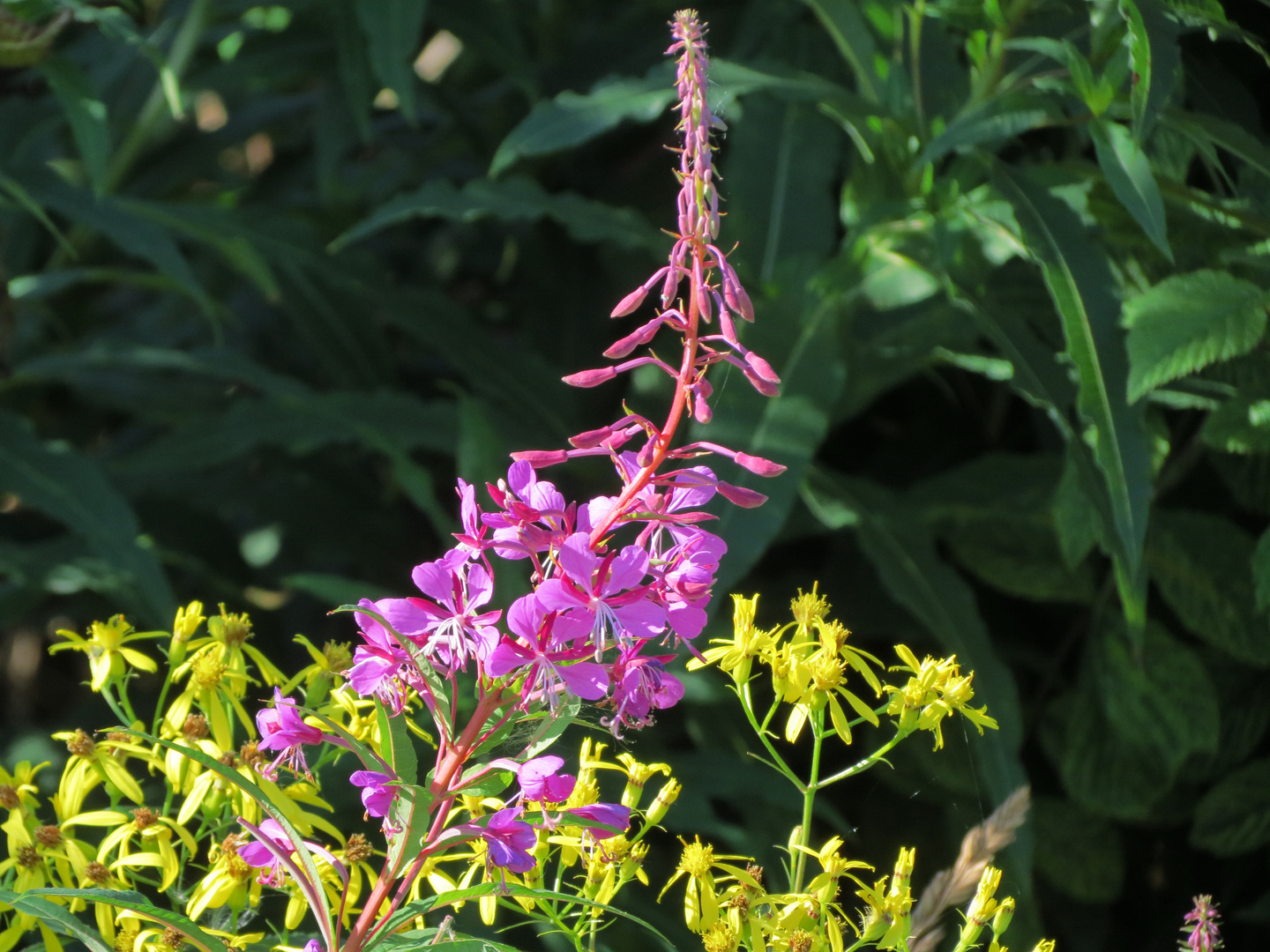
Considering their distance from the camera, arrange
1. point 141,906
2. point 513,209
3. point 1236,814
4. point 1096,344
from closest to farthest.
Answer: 1. point 141,906
2. point 1096,344
3. point 1236,814
4. point 513,209

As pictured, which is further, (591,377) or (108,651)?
(108,651)

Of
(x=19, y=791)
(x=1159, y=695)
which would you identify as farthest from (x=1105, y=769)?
(x=19, y=791)

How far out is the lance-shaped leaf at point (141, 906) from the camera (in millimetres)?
333

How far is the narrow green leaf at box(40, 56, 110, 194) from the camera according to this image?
3.22ft

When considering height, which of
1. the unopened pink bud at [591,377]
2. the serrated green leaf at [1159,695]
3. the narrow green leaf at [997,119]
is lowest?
the serrated green leaf at [1159,695]

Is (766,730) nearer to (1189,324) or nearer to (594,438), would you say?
(594,438)

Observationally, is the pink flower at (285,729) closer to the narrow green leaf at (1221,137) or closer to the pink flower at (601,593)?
the pink flower at (601,593)

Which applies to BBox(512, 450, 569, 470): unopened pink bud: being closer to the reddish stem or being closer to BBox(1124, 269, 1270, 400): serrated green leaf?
the reddish stem

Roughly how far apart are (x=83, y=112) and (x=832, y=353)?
68 cm

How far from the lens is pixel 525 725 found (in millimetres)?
410

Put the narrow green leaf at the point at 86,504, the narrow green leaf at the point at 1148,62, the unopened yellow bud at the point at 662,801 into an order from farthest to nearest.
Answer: the narrow green leaf at the point at 86,504, the narrow green leaf at the point at 1148,62, the unopened yellow bud at the point at 662,801

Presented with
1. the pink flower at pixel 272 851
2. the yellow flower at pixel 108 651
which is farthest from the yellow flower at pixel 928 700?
the yellow flower at pixel 108 651

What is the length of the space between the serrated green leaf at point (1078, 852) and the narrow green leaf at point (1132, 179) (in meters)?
0.53

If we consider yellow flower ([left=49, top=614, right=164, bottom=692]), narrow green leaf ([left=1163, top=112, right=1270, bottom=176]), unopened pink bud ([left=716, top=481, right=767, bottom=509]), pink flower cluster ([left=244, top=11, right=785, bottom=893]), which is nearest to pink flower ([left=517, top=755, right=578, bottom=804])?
pink flower cluster ([left=244, top=11, right=785, bottom=893])
